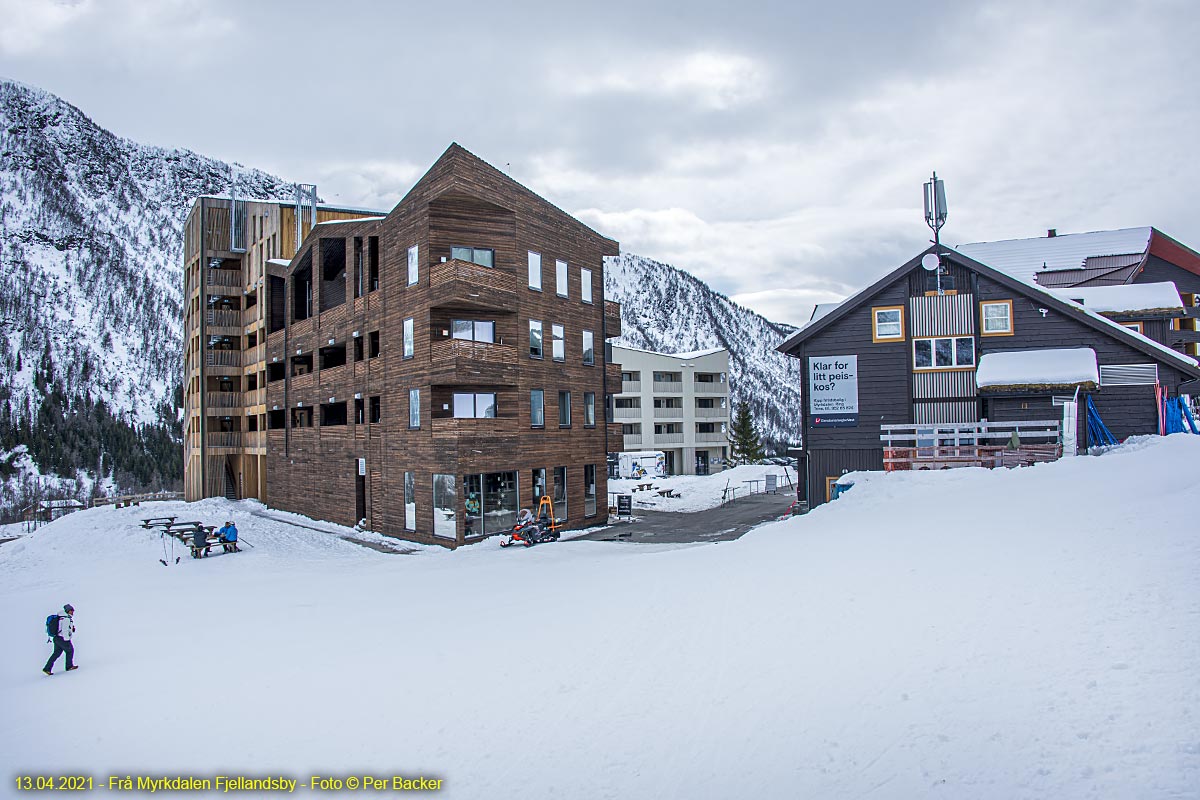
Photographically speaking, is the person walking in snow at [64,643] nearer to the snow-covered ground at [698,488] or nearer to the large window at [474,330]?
the large window at [474,330]

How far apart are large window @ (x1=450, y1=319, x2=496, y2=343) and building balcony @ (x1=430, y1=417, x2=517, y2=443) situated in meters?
3.22

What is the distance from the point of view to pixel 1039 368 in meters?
23.2

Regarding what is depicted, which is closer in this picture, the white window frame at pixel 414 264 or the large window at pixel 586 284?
the white window frame at pixel 414 264

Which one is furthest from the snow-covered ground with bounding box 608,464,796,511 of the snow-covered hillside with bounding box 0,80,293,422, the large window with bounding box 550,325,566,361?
the snow-covered hillside with bounding box 0,80,293,422

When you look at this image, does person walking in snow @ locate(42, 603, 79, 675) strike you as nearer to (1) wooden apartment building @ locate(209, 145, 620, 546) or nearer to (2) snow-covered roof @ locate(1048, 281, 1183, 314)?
(1) wooden apartment building @ locate(209, 145, 620, 546)

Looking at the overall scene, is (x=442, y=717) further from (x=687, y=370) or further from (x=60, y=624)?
(x=687, y=370)

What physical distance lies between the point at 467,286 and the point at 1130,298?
→ 89.6 feet

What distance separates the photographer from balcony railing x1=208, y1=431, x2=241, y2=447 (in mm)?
46031

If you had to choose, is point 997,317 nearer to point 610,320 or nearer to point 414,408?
point 610,320

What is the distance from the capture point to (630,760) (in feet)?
22.1

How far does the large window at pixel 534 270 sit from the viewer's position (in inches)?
1117

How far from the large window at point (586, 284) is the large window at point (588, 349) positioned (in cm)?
167

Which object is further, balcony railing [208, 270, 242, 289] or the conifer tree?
the conifer tree

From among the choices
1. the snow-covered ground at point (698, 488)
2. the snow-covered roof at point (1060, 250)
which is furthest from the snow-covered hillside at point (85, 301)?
the snow-covered roof at point (1060, 250)
